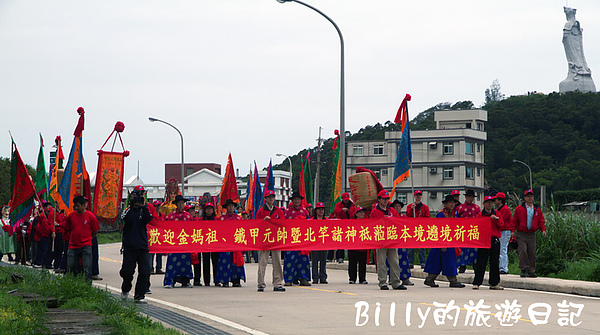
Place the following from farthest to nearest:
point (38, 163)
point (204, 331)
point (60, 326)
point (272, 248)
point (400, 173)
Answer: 1. point (38, 163)
2. point (400, 173)
3. point (272, 248)
4. point (204, 331)
5. point (60, 326)

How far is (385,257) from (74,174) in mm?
7272

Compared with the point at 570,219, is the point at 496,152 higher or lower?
higher

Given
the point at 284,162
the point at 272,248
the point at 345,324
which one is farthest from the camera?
the point at 284,162

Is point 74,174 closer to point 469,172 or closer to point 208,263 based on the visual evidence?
point 208,263

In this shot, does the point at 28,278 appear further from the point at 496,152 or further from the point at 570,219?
the point at 496,152

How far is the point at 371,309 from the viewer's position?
1243 cm

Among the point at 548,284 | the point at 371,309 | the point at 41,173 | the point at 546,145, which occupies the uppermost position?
the point at 546,145

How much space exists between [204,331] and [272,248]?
706 centimetres

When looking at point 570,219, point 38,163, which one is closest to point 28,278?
point 38,163

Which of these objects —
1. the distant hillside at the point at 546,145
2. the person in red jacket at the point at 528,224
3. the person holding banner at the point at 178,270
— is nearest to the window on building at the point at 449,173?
the distant hillside at the point at 546,145

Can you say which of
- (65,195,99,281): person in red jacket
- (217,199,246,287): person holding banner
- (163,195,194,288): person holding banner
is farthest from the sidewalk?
(65,195,99,281): person in red jacket

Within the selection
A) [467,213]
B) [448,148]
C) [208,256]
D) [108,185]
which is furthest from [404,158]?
[448,148]

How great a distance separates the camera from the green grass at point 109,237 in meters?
62.3

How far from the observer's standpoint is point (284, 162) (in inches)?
5576
